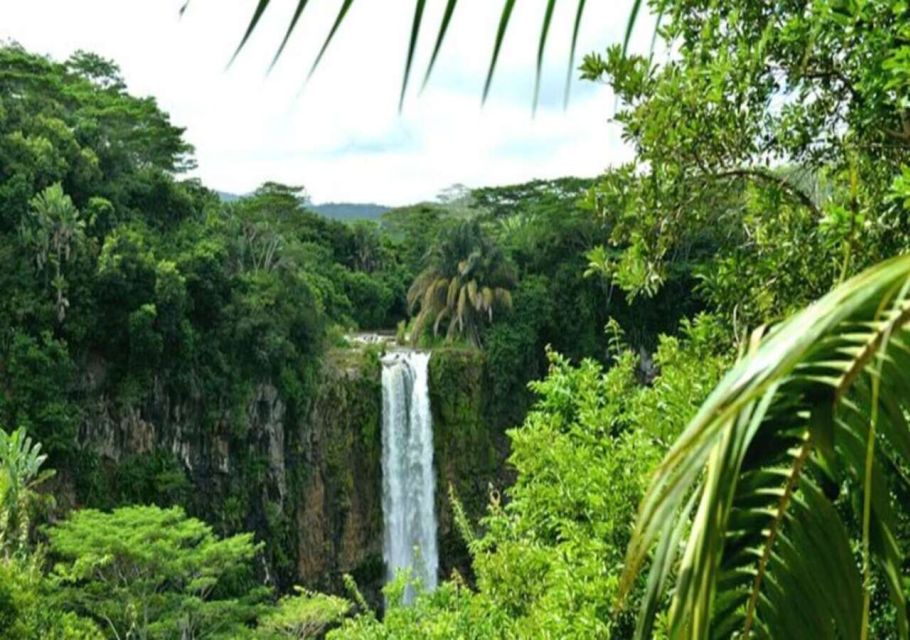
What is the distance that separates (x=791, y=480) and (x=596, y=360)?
849 cm

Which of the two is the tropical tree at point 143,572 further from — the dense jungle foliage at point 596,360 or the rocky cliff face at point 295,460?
the rocky cliff face at point 295,460

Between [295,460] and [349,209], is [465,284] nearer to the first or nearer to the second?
[295,460]

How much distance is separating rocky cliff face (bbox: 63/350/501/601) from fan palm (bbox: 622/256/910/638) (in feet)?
50.1

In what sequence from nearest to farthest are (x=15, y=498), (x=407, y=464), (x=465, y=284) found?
(x=15, y=498)
(x=407, y=464)
(x=465, y=284)

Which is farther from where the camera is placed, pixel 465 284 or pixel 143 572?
pixel 465 284

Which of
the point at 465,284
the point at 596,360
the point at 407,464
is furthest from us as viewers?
the point at 465,284

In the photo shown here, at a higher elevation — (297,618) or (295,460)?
(295,460)

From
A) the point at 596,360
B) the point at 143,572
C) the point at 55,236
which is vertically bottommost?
the point at 143,572

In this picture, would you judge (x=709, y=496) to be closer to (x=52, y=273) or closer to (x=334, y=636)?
(x=334, y=636)

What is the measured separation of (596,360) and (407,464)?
36.5 feet

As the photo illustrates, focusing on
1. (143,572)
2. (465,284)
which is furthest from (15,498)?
(465,284)

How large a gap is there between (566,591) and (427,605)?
9.71 ft

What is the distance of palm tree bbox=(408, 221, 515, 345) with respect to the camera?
2122cm

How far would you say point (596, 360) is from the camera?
29.8 feet
